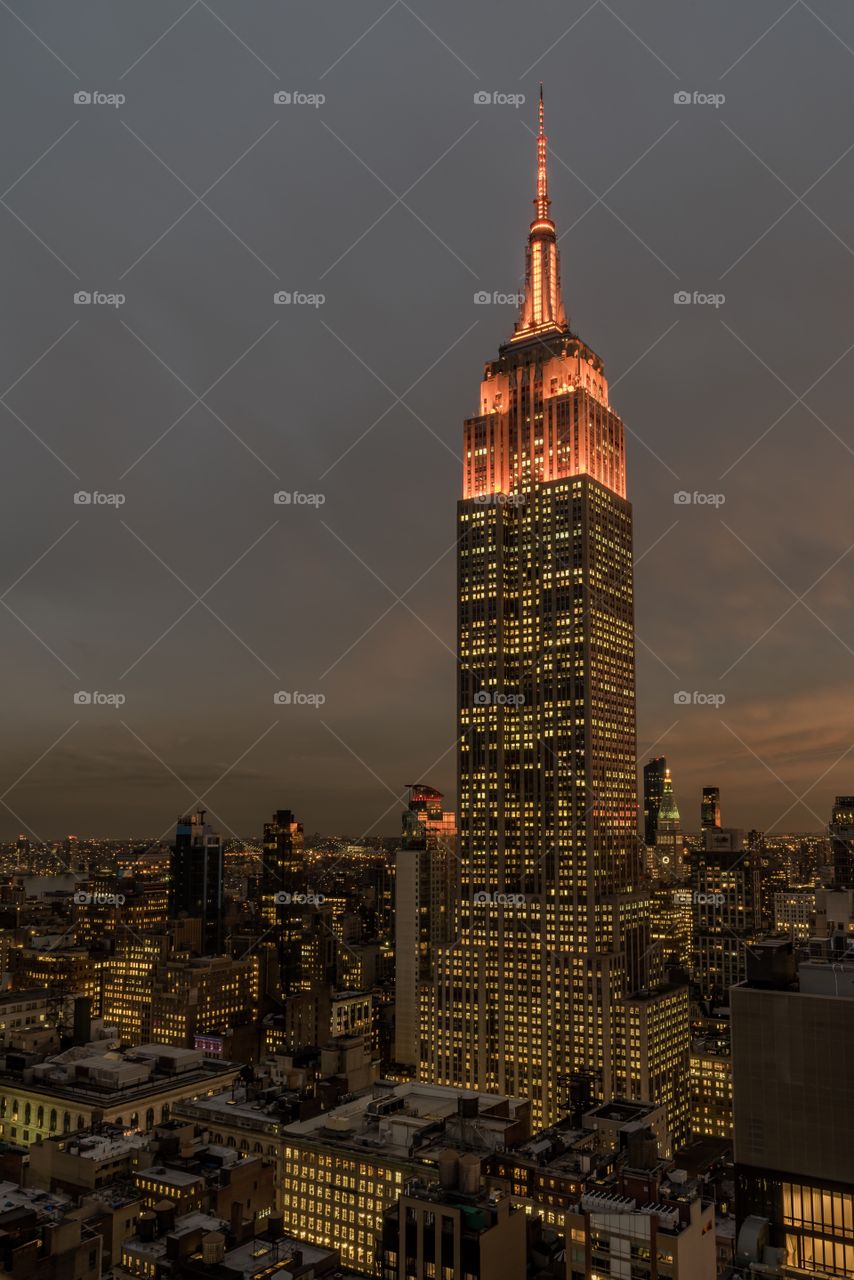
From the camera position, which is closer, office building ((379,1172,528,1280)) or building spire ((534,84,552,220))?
office building ((379,1172,528,1280))

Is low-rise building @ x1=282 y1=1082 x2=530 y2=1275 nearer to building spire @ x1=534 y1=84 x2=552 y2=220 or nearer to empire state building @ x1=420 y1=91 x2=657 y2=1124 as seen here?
empire state building @ x1=420 y1=91 x2=657 y2=1124

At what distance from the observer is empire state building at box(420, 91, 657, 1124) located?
8031 centimetres

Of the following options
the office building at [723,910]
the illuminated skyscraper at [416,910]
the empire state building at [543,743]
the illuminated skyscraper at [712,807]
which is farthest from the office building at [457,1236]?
the illuminated skyscraper at [712,807]

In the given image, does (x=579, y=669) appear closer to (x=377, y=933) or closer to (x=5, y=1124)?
(x=5, y=1124)

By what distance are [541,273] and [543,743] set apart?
158 ft

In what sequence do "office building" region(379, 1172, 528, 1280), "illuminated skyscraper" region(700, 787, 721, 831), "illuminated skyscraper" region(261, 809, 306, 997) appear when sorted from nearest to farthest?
"office building" region(379, 1172, 528, 1280)
"illuminated skyscraper" region(261, 809, 306, 997)
"illuminated skyscraper" region(700, 787, 721, 831)

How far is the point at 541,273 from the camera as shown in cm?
10312

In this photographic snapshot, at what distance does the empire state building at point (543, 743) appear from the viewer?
8031 cm

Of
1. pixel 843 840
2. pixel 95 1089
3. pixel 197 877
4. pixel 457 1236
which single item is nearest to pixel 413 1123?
pixel 457 1236

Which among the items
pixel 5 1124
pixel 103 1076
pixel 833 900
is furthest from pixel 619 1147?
pixel 833 900

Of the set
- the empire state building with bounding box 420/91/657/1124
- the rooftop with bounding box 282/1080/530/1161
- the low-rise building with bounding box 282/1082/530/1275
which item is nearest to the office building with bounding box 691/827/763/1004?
the empire state building with bounding box 420/91/657/1124

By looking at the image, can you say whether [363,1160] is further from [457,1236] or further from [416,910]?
[416,910]

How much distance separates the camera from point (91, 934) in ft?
432

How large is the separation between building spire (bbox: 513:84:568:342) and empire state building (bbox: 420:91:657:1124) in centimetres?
32
